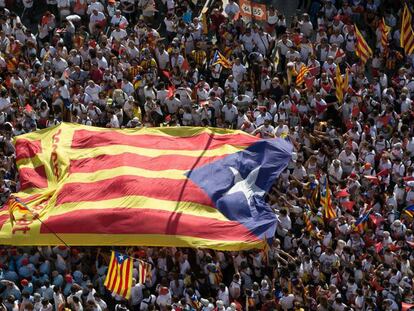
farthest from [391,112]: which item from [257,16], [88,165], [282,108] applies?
[88,165]

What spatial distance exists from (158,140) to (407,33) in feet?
26.1

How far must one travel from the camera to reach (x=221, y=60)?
40.6m

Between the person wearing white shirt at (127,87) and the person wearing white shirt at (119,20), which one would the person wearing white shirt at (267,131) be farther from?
the person wearing white shirt at (119,20)

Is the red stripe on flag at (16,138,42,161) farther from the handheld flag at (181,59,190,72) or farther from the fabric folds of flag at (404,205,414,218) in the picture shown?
the fabric folds of flag at (404,205,414,218)

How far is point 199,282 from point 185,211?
5.54ft

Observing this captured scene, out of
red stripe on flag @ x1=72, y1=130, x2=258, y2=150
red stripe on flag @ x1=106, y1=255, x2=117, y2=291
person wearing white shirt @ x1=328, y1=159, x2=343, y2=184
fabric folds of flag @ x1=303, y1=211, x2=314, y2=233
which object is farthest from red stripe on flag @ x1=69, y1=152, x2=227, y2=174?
red stripe on flag @ x1=106, y1=255, x2=117, y2=291

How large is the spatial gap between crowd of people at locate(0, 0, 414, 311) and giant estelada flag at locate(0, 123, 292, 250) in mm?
614

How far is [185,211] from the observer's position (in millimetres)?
35000

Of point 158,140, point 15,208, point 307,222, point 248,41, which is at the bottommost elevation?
point 307,222

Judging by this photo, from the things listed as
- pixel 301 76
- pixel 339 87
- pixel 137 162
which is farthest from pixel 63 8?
pixel 339 87

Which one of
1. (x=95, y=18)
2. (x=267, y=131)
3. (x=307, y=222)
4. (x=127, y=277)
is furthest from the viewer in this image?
(x=95, y=18)

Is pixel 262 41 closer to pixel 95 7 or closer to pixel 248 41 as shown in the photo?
pixel 248 41

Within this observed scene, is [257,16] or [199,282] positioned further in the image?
[257,16]

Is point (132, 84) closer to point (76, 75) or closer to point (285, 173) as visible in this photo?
point (76, 75)
